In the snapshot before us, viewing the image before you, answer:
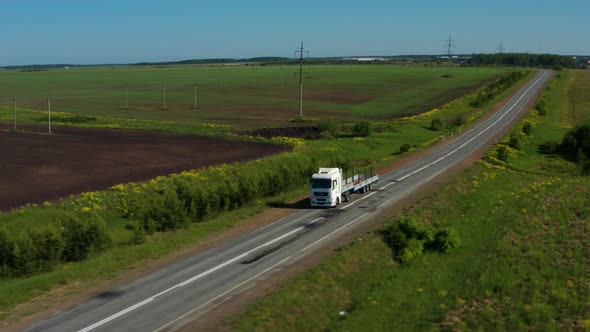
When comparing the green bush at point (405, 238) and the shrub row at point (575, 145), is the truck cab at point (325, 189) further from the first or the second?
the shrub row at point (575, 145)

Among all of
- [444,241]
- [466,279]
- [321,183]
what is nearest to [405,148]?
[321,183]

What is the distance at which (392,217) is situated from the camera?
44031mm

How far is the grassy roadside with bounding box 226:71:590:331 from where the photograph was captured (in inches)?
1066

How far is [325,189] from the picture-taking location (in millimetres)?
46312

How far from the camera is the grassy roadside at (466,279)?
1066 inches

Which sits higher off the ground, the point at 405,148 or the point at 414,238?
the point at 405,148

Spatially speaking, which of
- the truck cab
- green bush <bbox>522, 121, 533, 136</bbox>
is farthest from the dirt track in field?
green bush <bbox>522, 121, 533, 136</bbox>

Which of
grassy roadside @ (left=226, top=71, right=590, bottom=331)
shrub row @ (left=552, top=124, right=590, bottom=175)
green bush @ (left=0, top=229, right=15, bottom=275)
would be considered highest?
shrub row @ (left=552, top=124, right=590, bottom=175)

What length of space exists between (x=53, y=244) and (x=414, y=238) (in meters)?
20.4

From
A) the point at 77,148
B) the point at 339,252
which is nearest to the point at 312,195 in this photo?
the point at 339,252

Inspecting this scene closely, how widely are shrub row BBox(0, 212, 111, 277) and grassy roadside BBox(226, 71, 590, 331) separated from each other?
41.4ft

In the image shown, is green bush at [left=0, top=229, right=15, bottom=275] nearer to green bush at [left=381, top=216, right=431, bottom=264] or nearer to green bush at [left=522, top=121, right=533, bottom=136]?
green bush at [left=381, top=216, right=431, bottom=264]

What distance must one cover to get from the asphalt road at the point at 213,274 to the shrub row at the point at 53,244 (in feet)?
19.5

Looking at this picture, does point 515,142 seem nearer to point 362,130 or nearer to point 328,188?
point 362,130
